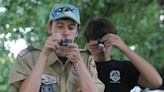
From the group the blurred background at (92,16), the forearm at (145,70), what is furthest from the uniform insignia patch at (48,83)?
the blurred background at (92,16)

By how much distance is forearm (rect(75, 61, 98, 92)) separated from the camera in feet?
11.2

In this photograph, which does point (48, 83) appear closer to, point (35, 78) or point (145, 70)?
point (35, 78)

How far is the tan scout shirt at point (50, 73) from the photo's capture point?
3467 millimetres

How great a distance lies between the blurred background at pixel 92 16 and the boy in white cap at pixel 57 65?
8.66 ft

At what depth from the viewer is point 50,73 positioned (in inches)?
138

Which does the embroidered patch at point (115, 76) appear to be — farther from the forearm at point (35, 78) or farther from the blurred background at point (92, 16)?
the blurred background at point (92, 16)

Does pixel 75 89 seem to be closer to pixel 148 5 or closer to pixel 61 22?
pixel 61 22

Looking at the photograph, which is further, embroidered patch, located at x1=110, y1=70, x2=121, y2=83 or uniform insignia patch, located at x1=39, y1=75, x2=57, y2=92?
embroidered patch, located at x1=110, y1=70, x2=121, y2=83

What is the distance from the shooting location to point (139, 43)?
9.07 m

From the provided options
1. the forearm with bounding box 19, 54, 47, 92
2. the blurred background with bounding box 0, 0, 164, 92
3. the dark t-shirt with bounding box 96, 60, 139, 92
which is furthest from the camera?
the blurred background with bounding box 0, 0, 164, 92

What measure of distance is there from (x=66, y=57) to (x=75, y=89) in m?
0.20

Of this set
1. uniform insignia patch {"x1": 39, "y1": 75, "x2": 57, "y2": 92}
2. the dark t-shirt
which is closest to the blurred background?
the dark t-shirt

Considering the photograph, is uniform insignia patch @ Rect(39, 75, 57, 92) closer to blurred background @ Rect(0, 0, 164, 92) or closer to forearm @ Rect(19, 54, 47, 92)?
forearm @ Rect(19, 54, 47, 92)

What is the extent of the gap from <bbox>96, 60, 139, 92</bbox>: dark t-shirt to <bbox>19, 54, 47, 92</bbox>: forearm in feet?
2.96
